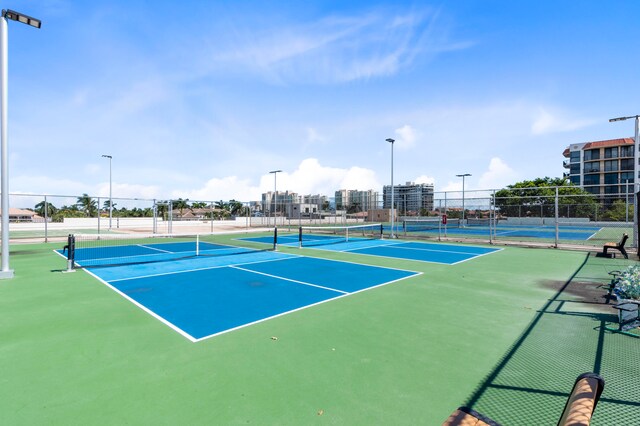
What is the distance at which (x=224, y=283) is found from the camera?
978 centimetres

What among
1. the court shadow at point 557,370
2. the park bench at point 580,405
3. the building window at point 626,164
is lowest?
the court shadow at point 557,370

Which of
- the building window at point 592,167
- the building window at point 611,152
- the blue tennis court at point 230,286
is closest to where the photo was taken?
the blue tennis court at point 230,286

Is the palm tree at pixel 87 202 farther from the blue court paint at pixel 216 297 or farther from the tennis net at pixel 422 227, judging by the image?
the tennis net at pixel 422 227

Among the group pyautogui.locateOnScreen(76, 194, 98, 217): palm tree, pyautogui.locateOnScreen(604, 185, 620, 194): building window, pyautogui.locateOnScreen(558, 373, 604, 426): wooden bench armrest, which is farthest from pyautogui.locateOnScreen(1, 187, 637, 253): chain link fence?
pyautogui.locateOnScreen(604, 185, 620, 194): building window

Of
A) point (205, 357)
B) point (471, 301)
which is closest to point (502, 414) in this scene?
point (205, 357)

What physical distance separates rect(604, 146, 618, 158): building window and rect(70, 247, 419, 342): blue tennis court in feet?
328

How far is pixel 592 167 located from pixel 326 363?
360ft

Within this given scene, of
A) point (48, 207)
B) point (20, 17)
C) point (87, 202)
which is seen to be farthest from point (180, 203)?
point (20, 17)

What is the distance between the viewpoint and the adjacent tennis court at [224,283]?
6.86 m

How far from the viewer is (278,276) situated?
10891 mm

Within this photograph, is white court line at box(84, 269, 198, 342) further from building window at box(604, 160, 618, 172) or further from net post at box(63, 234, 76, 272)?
building window at box(604, 160, 618, 172)

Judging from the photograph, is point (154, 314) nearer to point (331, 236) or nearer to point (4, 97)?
point (4, 97)

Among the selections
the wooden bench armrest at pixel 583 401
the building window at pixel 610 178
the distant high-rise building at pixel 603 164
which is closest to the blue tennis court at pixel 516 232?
the wooden bench armrest at pixel 583 401

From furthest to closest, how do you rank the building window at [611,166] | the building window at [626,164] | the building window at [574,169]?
the building window at [574,169]
the building window at [611,166]
the building window at [626,164]
